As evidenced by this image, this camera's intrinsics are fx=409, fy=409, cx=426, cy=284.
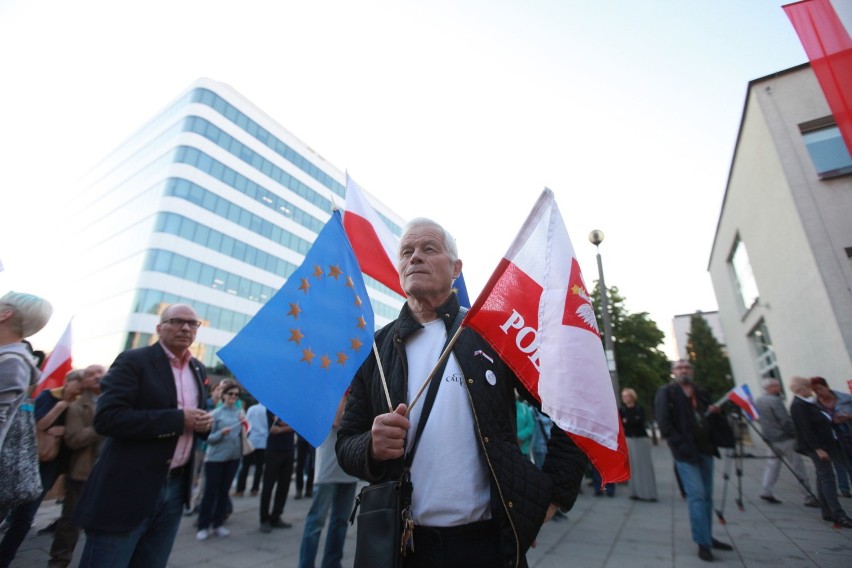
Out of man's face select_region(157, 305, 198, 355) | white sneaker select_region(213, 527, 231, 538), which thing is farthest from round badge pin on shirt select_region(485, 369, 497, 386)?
white sneaker select_region(213, 527, 231, 538)

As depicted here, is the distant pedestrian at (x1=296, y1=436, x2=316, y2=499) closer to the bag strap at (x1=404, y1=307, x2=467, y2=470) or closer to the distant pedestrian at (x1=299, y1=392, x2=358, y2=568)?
the distant pedestrian at (x1=299, y1=392, x2=358, y2=568)

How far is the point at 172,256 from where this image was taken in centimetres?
3038

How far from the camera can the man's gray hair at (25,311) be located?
2.51m

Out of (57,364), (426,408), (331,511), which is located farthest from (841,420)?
(57,364)

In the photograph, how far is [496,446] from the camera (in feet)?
5.08

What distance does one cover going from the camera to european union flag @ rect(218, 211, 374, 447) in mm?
1933

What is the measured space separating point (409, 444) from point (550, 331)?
2.43ft

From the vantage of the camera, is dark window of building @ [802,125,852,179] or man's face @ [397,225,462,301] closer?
man's face @ [397,225,462,301]

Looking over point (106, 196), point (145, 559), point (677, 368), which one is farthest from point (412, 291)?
point (106, 196)

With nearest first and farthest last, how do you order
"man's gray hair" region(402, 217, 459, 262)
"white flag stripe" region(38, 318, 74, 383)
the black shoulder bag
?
1. the black shoulder bag
2. "man's gray hair" region(402, 217, 459, 262)
3. "white flag stripe" region(38, 318, 74, 383)

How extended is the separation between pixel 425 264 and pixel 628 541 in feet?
17.6

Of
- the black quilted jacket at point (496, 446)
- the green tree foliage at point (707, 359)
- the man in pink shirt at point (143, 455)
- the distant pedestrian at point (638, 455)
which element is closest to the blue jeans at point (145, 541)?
the man in pink shirt at point (143, 455)

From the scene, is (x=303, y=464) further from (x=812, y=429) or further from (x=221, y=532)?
(x=812, y=429)

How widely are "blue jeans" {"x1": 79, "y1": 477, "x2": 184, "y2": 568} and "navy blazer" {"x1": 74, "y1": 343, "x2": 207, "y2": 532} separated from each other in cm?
7
